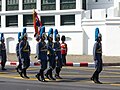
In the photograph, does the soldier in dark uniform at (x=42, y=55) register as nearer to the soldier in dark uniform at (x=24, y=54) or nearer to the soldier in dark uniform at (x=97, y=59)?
the soldier in dark uniform at (x=24, y=54)

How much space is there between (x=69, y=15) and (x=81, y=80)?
2083 cm

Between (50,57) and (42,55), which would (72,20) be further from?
(42,55)

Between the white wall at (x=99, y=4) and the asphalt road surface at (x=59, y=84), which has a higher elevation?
the white wall at (x=99, y=4)

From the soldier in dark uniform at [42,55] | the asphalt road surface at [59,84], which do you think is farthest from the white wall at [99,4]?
the soldier in dark uniform at [42,55]

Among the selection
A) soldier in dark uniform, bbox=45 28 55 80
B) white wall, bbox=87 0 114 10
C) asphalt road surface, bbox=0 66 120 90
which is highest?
white wall, bbox=87 0 114 10

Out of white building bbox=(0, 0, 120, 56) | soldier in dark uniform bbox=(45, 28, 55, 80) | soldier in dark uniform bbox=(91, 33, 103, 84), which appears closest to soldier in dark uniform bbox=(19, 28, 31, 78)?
soldier in dark uniform bbox=(45, 28, 55, 80)

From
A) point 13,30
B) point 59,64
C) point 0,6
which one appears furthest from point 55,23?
point 59,64

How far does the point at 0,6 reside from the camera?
40094 millimetres

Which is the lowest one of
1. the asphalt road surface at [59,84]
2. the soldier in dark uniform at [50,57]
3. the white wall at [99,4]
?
the asphalt road surface at [59,84]

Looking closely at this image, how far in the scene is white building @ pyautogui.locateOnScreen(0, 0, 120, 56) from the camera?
32750 millimetres

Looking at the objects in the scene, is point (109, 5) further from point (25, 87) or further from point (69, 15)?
point (25, 87)

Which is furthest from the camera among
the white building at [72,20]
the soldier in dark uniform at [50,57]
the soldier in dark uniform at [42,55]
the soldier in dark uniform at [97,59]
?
the white building at [72,20]

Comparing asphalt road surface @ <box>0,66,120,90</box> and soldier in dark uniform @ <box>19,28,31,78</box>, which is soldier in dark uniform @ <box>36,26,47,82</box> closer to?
asphalt road surface @ <box>0,66,120,90</box>

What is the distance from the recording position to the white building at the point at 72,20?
32.8m
